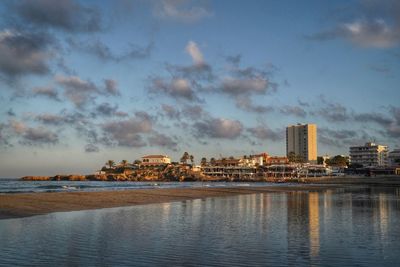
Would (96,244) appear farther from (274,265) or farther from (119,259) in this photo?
(274,265)

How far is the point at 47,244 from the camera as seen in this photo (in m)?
18.2

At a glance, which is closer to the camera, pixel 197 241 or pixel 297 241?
pixel 197 241

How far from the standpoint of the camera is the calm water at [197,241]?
15.3m

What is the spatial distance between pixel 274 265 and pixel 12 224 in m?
17.4

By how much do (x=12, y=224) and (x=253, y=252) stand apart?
15.7 metres

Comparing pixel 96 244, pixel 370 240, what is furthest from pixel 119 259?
pixel 370 240

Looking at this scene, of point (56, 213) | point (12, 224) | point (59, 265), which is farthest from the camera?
point (56, 213)

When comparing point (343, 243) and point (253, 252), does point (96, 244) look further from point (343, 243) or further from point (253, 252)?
point (343, 243)

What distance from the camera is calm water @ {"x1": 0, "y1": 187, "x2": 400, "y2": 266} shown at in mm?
15281

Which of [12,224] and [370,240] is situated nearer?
[370,240]

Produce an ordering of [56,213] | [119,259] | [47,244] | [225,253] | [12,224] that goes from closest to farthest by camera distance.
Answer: [119,259], [225,253], [47,244], [12,224], [56,213]

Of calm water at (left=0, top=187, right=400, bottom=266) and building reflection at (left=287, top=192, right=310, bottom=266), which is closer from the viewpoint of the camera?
calm water at (left=0, top=187, right=400, bottom=266)

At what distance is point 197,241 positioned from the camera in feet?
63.9

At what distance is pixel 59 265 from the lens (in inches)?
563
